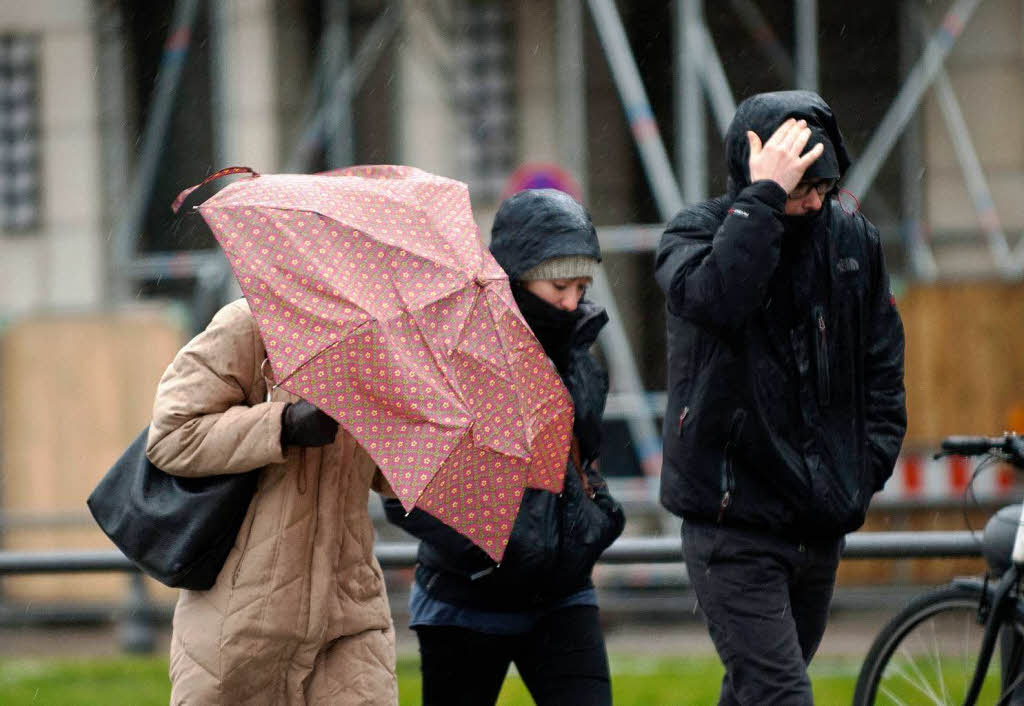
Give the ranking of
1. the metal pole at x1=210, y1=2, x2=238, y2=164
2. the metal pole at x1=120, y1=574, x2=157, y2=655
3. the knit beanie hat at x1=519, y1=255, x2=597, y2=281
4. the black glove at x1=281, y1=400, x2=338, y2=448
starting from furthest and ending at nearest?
the metal pole at x1=210, y1=2, x2=238, y2=164 → the metal pole at x1=120, y1=574, x2=157, y2=655 → the knit beanie hat at x1=519, y1=255, x2=597, y2=281 → the black glove at x1=281, y1=400, x2=338, y2=448

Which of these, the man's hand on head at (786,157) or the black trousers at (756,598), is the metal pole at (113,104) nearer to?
the black trousers at (756,598)

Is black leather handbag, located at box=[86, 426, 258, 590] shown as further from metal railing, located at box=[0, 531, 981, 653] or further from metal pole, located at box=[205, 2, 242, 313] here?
metal pole, located at box=[205, 2, 242, 313]

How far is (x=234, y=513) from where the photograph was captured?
3.81m

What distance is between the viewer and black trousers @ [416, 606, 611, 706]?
170 inches

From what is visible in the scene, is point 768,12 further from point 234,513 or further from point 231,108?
point 234,513

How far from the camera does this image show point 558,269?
4160 millimetres

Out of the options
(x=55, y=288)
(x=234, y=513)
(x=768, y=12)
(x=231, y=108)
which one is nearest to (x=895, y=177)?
(x=768, y=12)

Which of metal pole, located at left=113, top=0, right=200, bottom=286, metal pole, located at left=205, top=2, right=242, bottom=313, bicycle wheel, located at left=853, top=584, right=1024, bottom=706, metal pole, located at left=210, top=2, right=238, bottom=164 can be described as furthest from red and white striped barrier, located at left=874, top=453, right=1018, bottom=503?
bicycle wheel, located at left=853, top=584, right=1024, bottom=706

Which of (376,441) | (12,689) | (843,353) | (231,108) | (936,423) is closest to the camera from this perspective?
(376,441)

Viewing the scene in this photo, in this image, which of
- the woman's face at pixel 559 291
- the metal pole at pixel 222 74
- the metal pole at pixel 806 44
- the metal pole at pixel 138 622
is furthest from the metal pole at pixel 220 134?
the woman's face at pixel 559 291

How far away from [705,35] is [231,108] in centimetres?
355

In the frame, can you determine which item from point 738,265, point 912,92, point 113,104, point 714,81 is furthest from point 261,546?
point 113,104

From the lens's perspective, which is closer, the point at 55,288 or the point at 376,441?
the point at 376,441

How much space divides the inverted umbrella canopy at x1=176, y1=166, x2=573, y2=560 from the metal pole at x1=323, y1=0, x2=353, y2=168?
28.3ft
